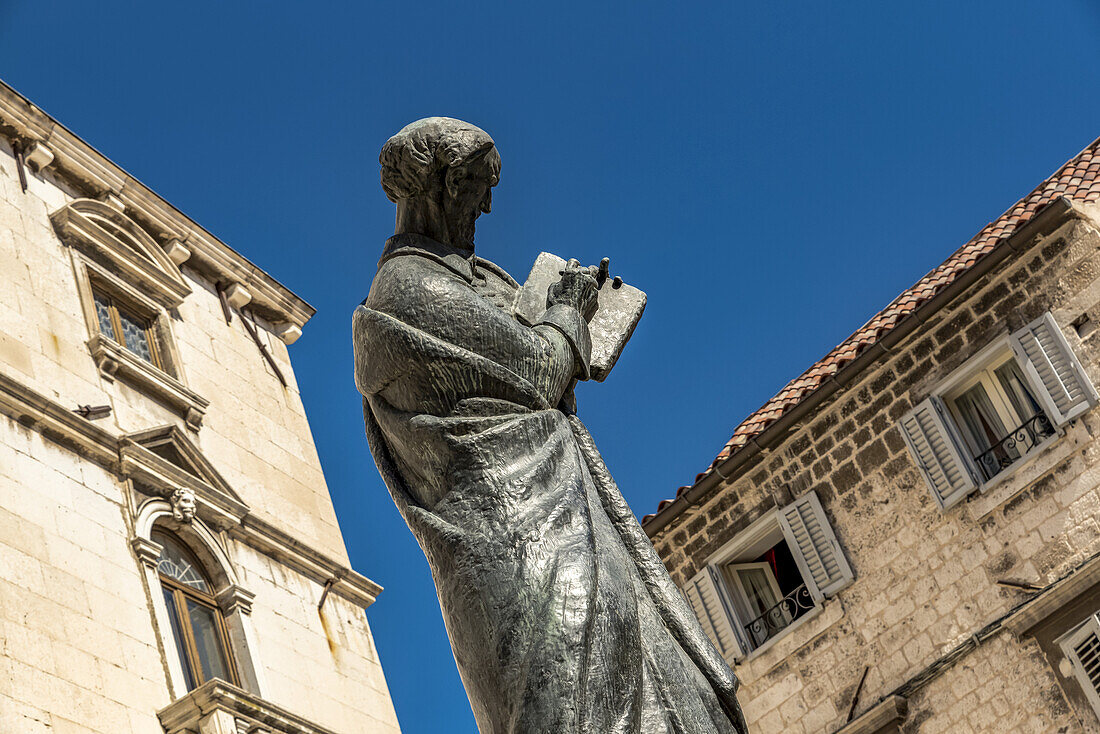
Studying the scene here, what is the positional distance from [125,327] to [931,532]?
32.3ft

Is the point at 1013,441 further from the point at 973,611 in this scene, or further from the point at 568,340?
the point at 568,340

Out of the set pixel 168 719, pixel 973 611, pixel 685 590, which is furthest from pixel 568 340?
pixel 685 590

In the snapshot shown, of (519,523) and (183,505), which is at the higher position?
(183,505)

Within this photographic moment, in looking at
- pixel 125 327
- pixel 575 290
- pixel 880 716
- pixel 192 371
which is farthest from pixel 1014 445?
pixel 575 290

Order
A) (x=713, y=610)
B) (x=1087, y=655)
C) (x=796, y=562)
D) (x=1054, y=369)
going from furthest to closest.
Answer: (x=713, y=610) → (x=796, y=562) → (x=1054, y=369) → (x=1087, y=655)

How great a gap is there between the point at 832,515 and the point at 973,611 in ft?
7.15

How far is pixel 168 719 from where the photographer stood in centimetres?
1375

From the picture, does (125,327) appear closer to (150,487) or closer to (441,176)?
(150,487)

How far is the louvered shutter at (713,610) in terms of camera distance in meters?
17.1

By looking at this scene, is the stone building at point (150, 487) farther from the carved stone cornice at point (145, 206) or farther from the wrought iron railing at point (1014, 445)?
the wrought iron railing at point (1014, 445)

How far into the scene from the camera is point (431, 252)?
11.9 ft

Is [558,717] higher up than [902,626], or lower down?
lower down

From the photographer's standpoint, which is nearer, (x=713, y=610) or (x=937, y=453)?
(x=937, y=453)

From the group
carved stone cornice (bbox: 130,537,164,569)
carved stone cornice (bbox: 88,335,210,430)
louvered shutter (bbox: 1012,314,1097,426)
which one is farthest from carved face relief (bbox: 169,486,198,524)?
louvered shutter (bbox: 1012,314,1097,426)
